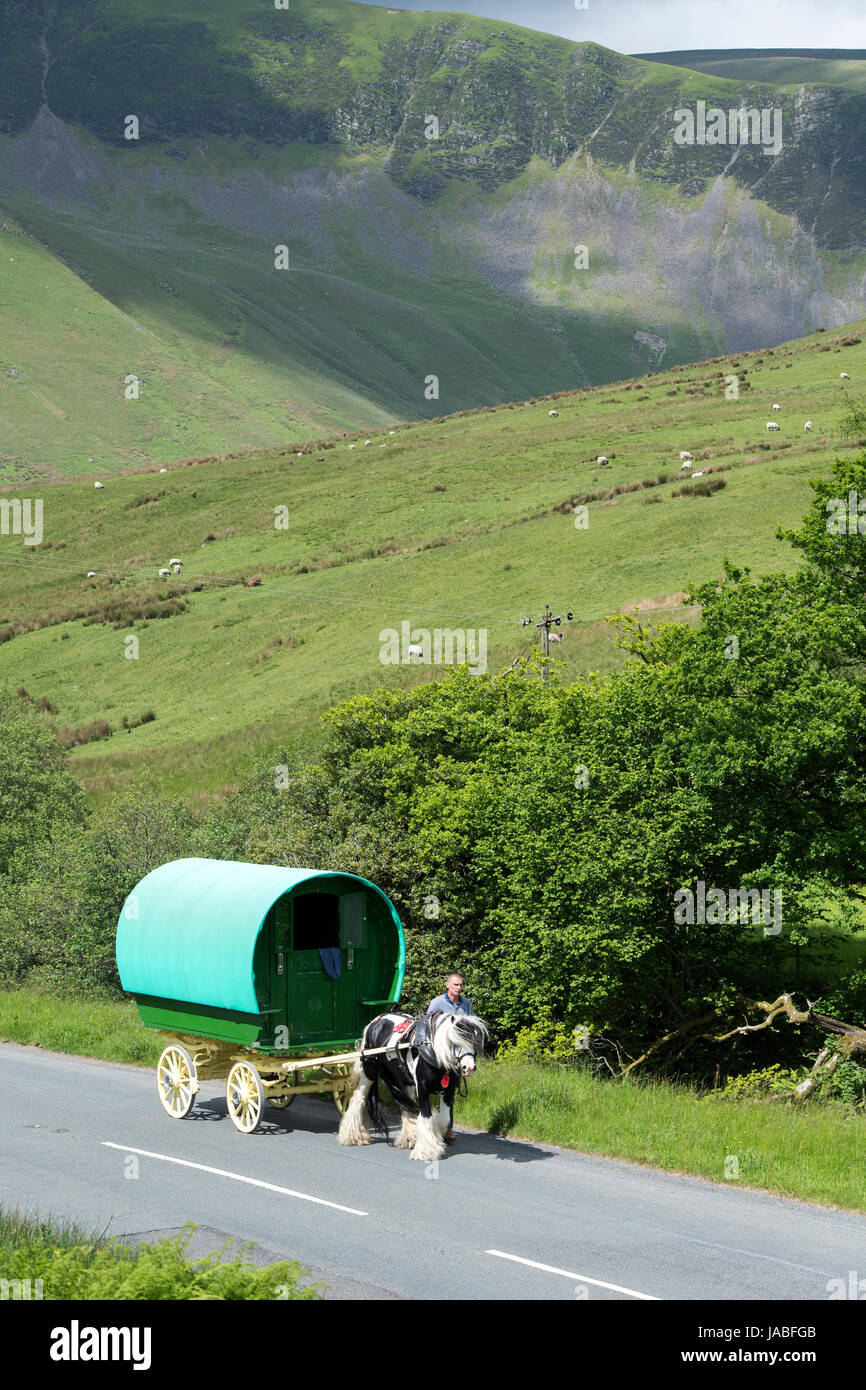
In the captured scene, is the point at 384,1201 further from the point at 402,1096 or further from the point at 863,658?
the point at 863,658

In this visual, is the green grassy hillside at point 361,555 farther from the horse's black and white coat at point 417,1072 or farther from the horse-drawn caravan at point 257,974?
the horse's black and white coat at point 417,1072

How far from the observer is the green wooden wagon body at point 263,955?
17906mm

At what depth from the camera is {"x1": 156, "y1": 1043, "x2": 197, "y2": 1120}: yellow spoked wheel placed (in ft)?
62.0

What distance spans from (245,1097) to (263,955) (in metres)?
1.89

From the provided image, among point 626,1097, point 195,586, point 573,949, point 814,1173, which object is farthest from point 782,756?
point 195,586

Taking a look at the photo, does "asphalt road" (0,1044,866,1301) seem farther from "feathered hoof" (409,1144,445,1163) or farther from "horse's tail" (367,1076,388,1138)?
"horse's tail" (367,1076,388,1138)

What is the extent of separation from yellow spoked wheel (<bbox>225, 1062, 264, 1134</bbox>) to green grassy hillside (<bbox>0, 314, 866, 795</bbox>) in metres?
29.2

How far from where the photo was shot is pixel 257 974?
1816 centimetres

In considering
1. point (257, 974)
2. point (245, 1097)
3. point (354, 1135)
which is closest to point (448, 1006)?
point (354, 1135)

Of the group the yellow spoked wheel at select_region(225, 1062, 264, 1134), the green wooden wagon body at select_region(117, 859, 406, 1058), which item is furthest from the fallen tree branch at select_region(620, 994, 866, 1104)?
the yellow spoked wheel at select_region(225, 1062, 264, 1134)

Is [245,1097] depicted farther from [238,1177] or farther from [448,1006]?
[448,1006]

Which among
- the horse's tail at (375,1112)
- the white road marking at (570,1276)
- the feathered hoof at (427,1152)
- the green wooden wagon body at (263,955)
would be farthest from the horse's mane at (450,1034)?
the white road marking at (570,1276)

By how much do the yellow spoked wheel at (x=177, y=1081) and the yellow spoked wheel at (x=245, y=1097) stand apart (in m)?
0.71
